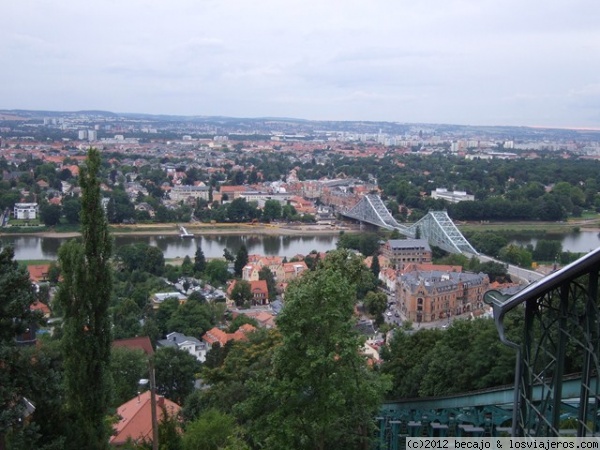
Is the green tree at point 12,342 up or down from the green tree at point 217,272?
up

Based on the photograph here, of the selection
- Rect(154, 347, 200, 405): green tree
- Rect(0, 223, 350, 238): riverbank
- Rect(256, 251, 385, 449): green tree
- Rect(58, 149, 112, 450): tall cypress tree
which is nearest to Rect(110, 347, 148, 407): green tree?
Rect(154, 347, 200, 405): green tree

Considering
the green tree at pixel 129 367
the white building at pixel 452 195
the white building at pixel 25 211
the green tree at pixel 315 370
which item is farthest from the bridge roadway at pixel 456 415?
the white building at pixel 452 195

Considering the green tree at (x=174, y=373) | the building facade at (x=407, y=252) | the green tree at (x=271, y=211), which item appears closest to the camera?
the green tree at (x=174, y=373)

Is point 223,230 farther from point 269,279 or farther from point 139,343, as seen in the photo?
point 139,343

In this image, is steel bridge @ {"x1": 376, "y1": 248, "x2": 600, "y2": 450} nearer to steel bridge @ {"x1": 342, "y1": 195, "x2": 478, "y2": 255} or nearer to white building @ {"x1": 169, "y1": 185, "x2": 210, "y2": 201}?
steel bridge @ {"x1": 342, "y1": 195, "x2": 478, "y2": 255}

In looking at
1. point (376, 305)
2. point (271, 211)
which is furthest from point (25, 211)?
point (376, 305)

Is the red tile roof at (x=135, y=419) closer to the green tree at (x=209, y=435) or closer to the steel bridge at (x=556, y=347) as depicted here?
the green tree at (x=209, y=435)
